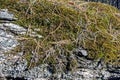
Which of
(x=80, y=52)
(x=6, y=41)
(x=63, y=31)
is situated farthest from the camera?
(x=63, y=31)

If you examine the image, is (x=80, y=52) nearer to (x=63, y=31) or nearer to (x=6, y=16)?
(x=63, y=31)

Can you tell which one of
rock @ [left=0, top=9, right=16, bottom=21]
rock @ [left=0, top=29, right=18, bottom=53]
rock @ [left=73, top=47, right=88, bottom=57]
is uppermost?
rock @ [left=0, top=9, right=16, bottom=21]

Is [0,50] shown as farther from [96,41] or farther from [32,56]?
[96,41]

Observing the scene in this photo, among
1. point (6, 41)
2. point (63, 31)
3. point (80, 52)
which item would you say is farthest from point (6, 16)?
point (80, 52)

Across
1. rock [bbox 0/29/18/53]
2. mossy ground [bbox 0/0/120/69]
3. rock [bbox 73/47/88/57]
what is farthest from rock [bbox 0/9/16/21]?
rock [bbox 73/47/88/57]

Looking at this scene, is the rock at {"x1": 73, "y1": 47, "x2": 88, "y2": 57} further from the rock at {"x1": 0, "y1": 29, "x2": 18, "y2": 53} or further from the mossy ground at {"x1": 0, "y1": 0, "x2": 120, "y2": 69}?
the rock at {"x1": 0, "y1": 29, "x2": 18, "y2": 53}

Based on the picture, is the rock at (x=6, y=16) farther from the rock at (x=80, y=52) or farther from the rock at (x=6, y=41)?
the rock at (x=80, y=52)

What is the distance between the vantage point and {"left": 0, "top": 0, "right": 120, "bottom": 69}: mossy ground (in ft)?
10.9

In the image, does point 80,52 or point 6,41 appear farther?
point 80,52

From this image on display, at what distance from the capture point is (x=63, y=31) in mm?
3572

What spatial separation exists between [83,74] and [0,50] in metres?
0.99

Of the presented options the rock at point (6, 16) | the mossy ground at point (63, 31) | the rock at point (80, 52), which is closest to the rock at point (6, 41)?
the mossy ground at point (63, 31)

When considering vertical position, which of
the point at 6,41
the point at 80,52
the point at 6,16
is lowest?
the point at 80,52

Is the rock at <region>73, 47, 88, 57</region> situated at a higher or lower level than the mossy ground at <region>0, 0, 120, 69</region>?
lower
